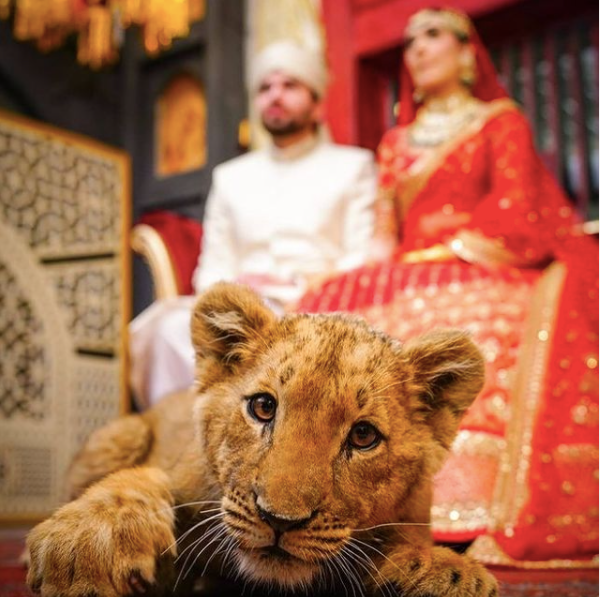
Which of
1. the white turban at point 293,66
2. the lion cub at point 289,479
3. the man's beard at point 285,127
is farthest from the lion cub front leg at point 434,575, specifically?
the white turban at point 293,66

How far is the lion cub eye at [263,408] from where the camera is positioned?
1.33m

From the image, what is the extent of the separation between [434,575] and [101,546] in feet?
1.74

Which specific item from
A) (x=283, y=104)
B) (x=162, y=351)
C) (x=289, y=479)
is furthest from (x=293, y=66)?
(x=289, y=479)

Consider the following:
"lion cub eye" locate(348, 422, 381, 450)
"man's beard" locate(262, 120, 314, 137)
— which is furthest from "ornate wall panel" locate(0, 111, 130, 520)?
"lion cub eye" locate(348, 422, 381, 450)

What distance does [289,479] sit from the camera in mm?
1173

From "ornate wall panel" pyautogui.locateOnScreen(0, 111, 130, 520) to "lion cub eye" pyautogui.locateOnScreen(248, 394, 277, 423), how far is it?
256cm

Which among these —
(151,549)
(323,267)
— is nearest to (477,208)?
(323,267)

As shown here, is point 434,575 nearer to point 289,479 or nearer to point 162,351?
point 289,479

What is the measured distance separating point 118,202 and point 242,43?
8.84 ft

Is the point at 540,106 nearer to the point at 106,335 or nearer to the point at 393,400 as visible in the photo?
the point at 106,335

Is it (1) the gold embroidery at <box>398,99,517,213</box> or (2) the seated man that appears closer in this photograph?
(1) the gold embroidery at <box>398,99,517,213</box>

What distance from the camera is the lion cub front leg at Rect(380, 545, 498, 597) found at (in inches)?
Result: 49.4

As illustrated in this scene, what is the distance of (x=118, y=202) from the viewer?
4.36m

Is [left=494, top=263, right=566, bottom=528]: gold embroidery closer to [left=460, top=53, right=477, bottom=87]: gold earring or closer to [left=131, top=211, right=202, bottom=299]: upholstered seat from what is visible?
[left=460, top=53, right=477, bottom=87]: gold earring
